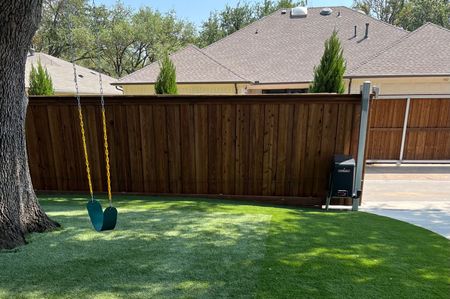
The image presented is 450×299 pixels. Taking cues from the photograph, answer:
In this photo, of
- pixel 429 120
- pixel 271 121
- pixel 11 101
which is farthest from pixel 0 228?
pixel 429 120

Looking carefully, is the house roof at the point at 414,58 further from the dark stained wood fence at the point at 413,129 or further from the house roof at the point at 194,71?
the house roof at the point at 194,71

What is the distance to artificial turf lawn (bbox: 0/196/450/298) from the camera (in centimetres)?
212

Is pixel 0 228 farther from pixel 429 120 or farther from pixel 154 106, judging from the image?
pixel 429 120

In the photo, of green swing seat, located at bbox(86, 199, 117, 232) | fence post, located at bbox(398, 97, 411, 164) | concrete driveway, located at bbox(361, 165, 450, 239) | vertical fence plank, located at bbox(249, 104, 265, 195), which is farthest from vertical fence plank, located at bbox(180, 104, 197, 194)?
fence post, located at bbox(398, 97, 411, 164)

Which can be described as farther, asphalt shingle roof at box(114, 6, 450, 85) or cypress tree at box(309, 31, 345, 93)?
asphalt shingle roof at box(114, 6, 450, 85)

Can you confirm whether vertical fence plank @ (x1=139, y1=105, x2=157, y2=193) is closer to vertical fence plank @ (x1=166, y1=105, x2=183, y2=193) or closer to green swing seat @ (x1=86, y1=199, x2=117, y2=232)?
vertical fence plank @ (x1=166, y1=105, x2=183, y2=193)

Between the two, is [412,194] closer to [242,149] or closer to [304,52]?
[242,149]

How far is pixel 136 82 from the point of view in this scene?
1186 centimetres

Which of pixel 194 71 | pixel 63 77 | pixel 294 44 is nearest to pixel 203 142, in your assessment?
pixel 194 71

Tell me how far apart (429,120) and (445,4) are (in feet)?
97.3

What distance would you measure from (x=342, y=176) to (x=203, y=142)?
229 centimetres

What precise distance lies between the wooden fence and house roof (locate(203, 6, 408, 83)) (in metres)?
6.88

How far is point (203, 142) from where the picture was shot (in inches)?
204

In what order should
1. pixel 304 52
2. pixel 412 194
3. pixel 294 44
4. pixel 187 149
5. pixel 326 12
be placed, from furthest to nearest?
pixel 326 12
pixel 294 44
pixel 304 52
pixel 412 194
pixel 187 149
